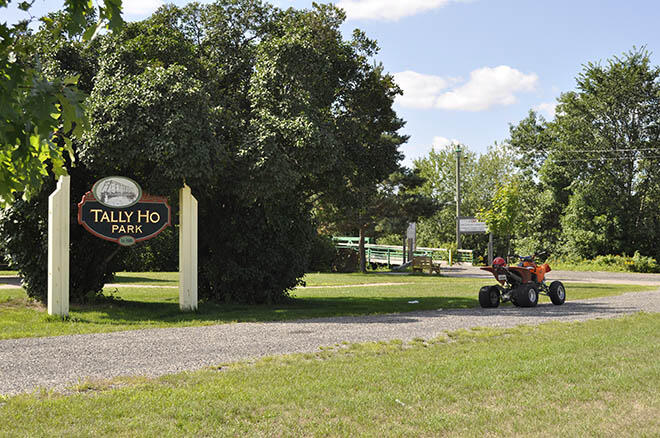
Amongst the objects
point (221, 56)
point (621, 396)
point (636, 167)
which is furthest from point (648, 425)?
point (636, 167)

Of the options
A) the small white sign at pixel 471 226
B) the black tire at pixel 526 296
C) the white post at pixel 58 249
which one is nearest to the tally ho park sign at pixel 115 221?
the white post at pixel 58 249

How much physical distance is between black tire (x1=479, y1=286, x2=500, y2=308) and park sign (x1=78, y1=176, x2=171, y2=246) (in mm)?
7223

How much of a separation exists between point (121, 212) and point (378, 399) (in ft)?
29.6

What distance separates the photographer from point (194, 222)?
13586mm

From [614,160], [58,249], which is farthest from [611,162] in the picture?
[58,249]

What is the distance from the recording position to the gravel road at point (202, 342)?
23.1 feet

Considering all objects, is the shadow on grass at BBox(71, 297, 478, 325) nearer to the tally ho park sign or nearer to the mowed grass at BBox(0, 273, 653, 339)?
the mowed grass at BBox(0, 273, 653, 339)

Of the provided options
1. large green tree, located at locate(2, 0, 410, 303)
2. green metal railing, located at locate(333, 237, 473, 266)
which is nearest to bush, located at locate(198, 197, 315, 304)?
large green tree, located at locate(2, 0, 410, 303)

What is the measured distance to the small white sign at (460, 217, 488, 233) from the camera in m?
42.8

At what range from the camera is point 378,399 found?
5484 mm

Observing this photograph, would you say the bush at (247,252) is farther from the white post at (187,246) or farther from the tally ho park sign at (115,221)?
the tally ho park sign at (115,221)

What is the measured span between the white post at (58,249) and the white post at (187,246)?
231cm

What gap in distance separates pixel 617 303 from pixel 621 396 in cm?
1091

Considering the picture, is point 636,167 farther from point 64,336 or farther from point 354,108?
point 64,336
